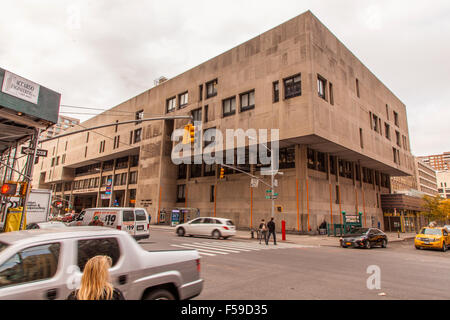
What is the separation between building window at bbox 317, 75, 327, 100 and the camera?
99.0ft

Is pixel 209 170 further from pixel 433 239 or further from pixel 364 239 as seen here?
pixel 433 239

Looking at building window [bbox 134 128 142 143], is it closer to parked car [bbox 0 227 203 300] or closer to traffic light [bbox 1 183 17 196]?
traffic light [bbox 1 183 17 196]

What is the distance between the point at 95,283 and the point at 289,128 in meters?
27.6

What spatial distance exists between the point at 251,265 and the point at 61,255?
7.84 meters

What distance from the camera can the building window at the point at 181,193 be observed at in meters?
42.8

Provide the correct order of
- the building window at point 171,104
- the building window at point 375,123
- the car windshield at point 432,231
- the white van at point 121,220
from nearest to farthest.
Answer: the white van at point 121,220
the car windshield at point 432,231
the building window at point 375,123
the building window at point 171,104

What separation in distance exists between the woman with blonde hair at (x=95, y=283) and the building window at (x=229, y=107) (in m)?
33.0

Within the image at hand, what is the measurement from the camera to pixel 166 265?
4.35 m

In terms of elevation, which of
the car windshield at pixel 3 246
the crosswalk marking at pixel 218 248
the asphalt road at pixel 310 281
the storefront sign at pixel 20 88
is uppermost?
the storefront sign at pixel 20 88

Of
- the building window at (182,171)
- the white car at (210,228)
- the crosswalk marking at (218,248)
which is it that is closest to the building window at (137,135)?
the building window at (182,171)

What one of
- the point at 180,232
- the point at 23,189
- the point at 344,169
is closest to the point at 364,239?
the point at 180,232

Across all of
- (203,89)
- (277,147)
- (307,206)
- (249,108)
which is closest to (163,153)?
(203,89)

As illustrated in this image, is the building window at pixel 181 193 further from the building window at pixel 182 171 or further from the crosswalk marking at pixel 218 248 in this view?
the crosswalk marking at pixel 218 248

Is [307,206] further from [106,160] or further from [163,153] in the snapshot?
[106,160]
